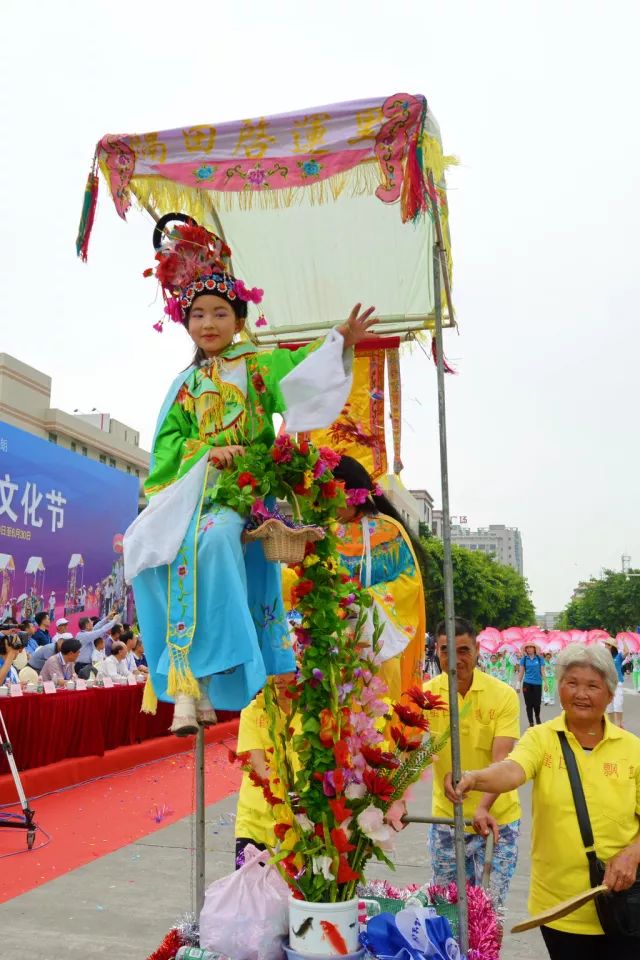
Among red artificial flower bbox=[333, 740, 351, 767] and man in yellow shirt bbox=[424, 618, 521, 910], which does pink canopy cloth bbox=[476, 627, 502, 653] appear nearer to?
man in yellow shirt bbox=[424, 618, 521, 910]

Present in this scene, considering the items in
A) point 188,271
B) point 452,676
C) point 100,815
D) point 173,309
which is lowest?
point 100,815

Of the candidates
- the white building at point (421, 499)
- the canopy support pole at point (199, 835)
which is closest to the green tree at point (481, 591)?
the white building at point (421, 499)

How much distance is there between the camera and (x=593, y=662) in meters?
2.74

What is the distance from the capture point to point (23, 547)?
54.0 ft

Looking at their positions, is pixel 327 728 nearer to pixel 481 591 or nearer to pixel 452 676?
pixel 452 676

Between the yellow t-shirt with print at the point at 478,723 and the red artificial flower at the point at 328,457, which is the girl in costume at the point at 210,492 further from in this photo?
the yellow t-shirt with print at the point at 478,723

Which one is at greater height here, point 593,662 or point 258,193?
point 258,193

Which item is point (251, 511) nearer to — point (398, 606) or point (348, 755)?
point (348, 755)

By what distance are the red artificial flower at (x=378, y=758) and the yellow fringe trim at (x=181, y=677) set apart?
1.59 ft

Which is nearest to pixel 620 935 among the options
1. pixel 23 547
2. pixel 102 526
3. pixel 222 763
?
pixel 222 763

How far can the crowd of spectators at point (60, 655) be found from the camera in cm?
870

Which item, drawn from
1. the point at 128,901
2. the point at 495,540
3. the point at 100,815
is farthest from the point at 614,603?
the point at 495,540

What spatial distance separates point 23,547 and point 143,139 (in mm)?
14945

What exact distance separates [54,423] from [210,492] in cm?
2967
